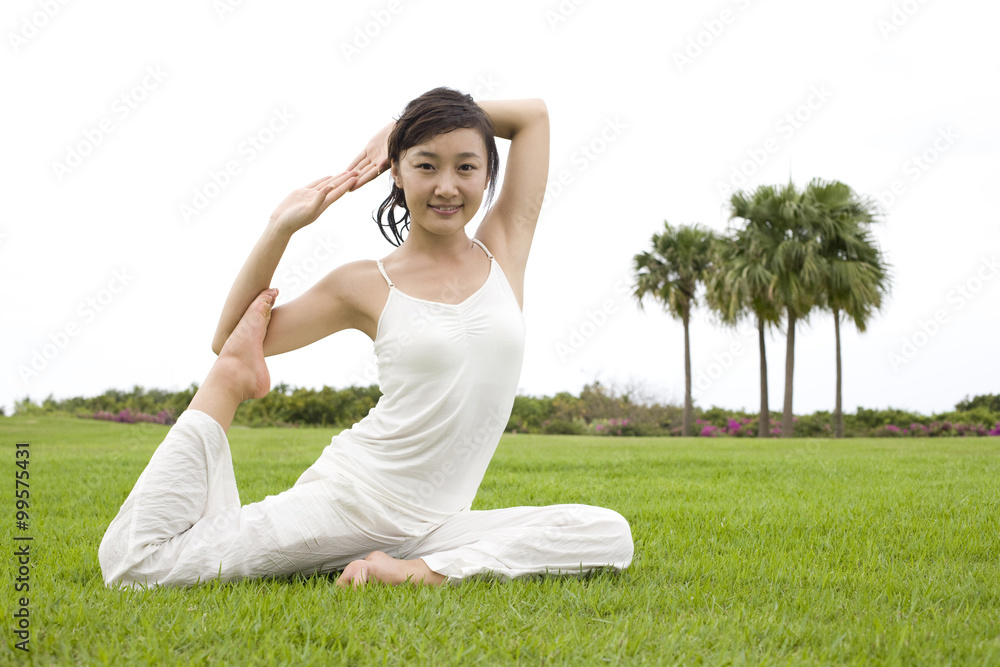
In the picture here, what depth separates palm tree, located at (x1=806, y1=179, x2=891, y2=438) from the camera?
19812 mm

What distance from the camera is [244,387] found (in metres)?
2.60

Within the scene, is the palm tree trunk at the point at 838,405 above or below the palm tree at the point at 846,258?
below

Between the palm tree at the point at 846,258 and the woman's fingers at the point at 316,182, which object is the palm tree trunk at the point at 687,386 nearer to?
the palm tree at the point at 846,258

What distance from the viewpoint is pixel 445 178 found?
251 cm

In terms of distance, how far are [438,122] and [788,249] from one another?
64.2 ft

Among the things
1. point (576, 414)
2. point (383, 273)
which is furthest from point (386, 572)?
point (576, 414)

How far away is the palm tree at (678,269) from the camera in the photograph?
24.2 metres

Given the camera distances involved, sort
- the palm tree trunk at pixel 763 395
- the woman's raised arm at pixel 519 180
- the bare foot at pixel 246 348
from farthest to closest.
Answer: the palm tree trunk at pixel 763 395
the woman's raised arm at pixel 519 180
the bare foot at pixel 246 348

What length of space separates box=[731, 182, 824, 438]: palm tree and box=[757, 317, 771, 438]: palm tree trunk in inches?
21.2

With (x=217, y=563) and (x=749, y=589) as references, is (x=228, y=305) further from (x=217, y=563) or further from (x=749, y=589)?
(x=749, y=589)

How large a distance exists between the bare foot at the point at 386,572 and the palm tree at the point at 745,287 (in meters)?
19.3

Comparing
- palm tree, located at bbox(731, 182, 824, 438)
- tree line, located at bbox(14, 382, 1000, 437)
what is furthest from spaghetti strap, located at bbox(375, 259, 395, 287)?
palm tree, located at bbox(731, 182, 824, 438)

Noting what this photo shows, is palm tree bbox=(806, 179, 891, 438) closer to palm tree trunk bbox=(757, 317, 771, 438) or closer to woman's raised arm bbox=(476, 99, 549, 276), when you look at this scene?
palm tree trunk bbox=(757, 317, 771, 438)

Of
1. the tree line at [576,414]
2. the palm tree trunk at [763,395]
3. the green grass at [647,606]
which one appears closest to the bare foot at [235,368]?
the green grass at [647,606]
